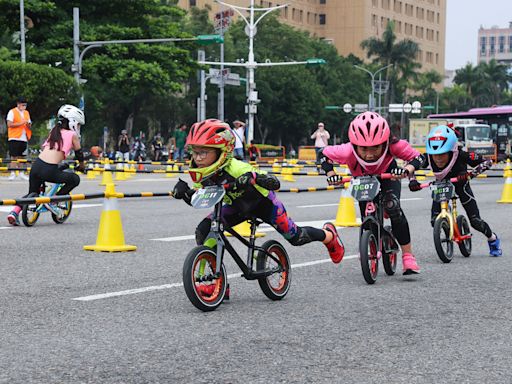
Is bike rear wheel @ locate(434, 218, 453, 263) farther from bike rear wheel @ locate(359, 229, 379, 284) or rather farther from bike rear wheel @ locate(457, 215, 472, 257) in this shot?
bike rear wheel @ locate(359, 229, 379, 284)

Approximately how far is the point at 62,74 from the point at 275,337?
28.1m

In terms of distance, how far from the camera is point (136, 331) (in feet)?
21.7

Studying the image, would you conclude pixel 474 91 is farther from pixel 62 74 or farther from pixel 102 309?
pixel 102 309

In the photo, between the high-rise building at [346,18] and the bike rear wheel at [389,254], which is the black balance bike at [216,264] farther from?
the high-rise building at [346,18]

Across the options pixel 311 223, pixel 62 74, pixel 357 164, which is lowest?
pixel 311 223

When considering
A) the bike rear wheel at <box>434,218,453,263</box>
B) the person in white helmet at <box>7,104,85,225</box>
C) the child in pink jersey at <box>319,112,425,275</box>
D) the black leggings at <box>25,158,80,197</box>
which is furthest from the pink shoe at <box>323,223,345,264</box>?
the black leggings at <box>25,158,80,197</box>

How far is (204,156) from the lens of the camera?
7.43 metres

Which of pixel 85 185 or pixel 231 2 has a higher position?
pixel 231 2

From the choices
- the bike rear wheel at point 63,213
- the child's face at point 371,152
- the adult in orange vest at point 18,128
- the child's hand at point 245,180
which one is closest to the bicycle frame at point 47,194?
the bike rear wheel at point 63,213

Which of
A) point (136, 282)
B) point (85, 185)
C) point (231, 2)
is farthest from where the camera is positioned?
point (231, 2)

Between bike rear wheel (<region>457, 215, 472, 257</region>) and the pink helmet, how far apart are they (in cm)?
243

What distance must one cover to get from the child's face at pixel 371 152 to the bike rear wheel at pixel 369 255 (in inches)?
24.8

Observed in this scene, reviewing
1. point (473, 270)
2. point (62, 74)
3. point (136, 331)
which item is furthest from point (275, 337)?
point (62, 74)

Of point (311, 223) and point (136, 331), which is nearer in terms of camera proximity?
point (136, 331)
